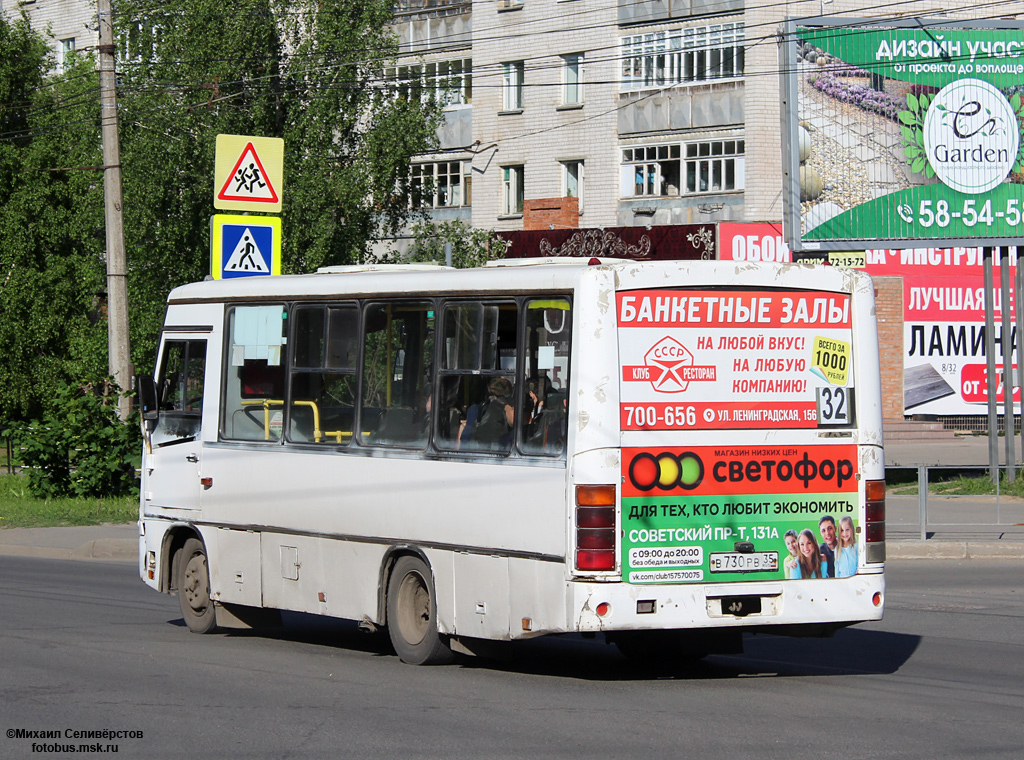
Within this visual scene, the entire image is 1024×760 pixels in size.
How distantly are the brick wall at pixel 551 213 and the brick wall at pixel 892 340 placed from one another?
29.8 ft

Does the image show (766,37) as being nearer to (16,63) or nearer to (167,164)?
(167,164)

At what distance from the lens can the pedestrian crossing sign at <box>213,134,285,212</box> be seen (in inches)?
706

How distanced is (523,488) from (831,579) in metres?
1.95

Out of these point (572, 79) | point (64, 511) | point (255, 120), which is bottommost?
point (64, 511)

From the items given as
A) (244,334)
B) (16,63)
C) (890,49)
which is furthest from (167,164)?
(244,334)

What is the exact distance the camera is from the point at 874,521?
9555 millimetres

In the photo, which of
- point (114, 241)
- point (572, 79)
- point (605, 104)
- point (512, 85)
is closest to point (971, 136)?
point (114, 241)

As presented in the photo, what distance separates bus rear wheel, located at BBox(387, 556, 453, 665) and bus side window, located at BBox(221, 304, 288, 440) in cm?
169

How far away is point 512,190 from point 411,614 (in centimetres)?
3934

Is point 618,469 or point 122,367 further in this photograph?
point 122,367

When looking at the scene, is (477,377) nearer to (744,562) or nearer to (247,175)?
(744,562)

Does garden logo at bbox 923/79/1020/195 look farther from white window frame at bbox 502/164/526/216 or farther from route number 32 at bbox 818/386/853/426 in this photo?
white window frame at bbox 502/164/526/216

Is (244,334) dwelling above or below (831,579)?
above

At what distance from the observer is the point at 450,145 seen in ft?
165
